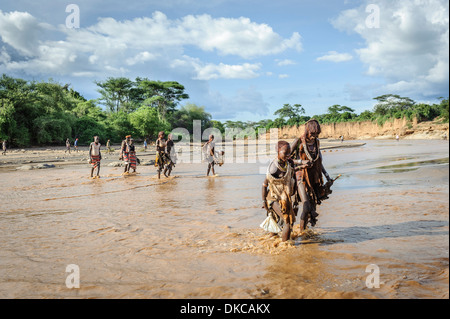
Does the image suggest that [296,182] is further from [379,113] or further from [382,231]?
[379,113]

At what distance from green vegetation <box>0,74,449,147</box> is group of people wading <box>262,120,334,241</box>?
16.4m

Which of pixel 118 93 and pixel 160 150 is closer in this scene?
pixel 160 150

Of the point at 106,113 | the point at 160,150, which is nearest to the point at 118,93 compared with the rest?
the point at 106,113

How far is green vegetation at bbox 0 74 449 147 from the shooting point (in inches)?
1373

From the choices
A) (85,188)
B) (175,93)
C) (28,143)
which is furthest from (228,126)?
(85,188)

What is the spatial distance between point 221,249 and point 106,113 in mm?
55243

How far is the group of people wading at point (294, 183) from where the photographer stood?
468 cm

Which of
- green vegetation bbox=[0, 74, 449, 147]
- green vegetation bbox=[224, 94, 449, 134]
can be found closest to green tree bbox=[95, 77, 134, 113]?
green vegetation bbox=[0, 74, 449, 147]

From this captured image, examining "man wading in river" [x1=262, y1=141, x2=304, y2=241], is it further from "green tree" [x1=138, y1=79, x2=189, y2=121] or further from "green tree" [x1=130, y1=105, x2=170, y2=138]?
"green tree" [x1=138, y1=79, x2=189, y2=121]

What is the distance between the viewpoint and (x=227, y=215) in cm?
708

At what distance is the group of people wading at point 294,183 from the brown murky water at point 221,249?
0.44 metres

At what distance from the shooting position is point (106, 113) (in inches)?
2173

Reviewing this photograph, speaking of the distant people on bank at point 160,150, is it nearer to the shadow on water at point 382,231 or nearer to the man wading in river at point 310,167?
the man wading in river at point 310,167

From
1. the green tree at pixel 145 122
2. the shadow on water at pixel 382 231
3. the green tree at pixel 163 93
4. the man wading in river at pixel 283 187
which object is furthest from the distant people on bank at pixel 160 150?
the green tree at pixel 163 93
